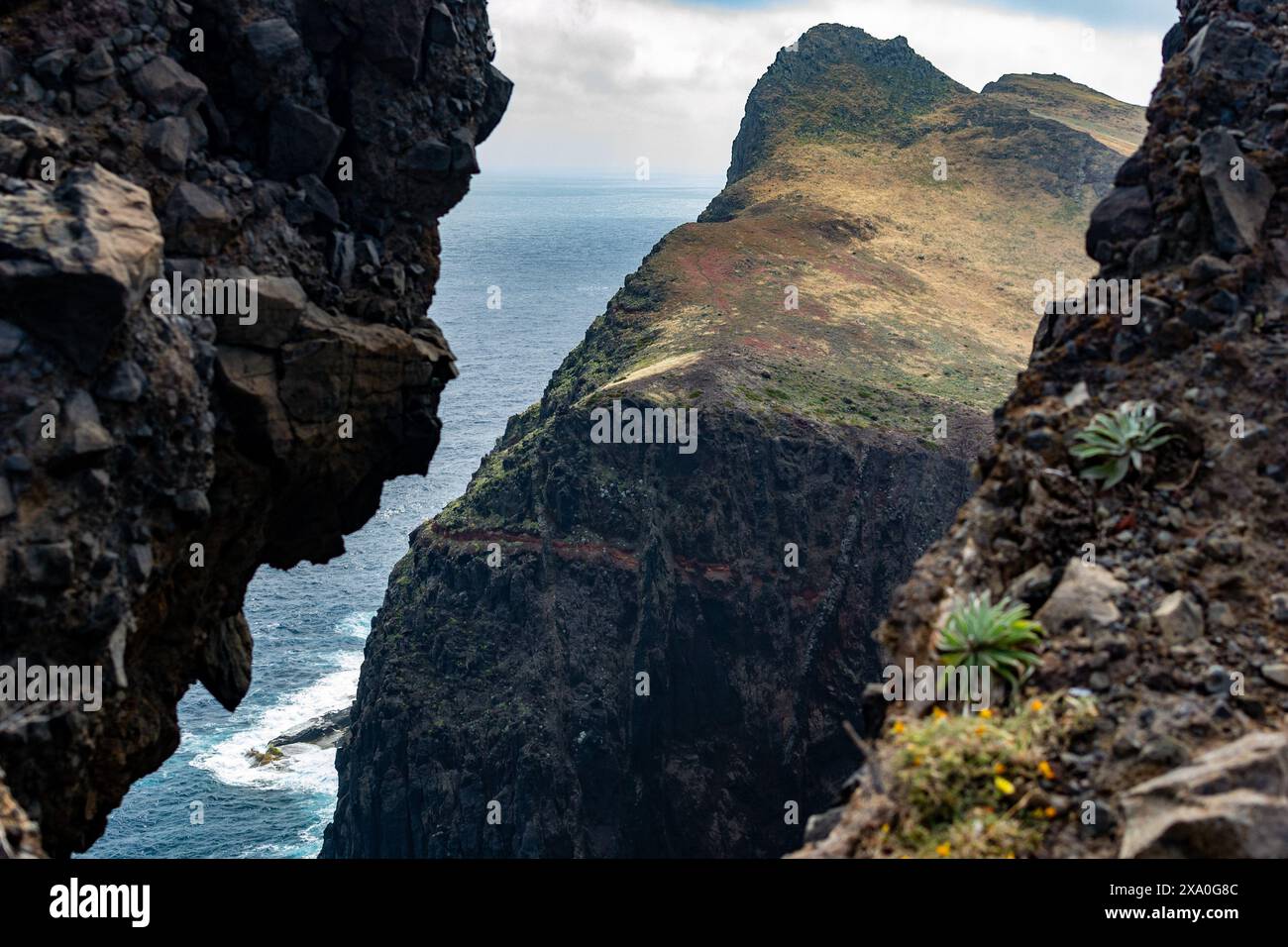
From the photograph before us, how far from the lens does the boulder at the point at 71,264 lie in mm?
21562

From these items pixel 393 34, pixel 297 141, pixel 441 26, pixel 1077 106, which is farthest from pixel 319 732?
pixel 1077 106

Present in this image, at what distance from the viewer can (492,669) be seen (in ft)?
252

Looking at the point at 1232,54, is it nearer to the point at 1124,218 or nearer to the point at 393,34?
the point at 1124,218

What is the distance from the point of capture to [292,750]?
9556 centimetres

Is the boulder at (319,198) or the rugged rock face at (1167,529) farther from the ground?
the boulder at (319,198)

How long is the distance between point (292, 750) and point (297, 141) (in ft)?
245

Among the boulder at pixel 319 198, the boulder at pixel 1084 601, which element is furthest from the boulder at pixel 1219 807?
the boulder at pixel 319 198

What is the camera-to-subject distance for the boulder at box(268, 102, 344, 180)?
29.4m

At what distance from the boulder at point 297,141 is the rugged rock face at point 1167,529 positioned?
18131 millimetres

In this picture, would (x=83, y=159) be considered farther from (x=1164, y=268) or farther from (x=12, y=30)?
(x=1164, y=268)

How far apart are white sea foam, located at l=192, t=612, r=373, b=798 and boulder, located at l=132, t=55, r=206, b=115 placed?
7173cm

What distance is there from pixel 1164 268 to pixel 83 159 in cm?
2100

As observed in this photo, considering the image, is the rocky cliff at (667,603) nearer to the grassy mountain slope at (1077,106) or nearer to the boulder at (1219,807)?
the boulder at (1219,807)

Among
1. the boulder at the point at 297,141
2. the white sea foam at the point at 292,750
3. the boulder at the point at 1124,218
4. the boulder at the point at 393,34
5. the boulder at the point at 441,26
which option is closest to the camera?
the boulder at the point at 1124,218
